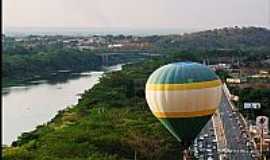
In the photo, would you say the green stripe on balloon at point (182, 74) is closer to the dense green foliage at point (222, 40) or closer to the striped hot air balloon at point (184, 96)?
the striped hot air balloon at point (184, 96)

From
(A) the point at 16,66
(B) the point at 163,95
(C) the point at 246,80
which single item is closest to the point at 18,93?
(A) the point at 16,66

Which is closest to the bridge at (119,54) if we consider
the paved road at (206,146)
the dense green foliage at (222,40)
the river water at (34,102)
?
the dense green foliage at (222,40)

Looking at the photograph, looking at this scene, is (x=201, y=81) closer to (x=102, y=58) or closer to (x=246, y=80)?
(x=246, y=80)

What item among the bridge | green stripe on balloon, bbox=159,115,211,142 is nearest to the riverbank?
green stripe on balloon, bbox=159,115,211,142

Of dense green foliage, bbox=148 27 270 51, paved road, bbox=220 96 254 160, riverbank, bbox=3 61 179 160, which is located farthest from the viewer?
dense green foliage, bbox=148 27 270 51

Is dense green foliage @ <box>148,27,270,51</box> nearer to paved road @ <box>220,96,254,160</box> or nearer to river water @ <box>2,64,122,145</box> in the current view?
river water @ <box>2,64,122,145</box>

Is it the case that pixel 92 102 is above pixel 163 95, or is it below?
below

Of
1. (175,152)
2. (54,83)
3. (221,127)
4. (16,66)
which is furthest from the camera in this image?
(16,66)
